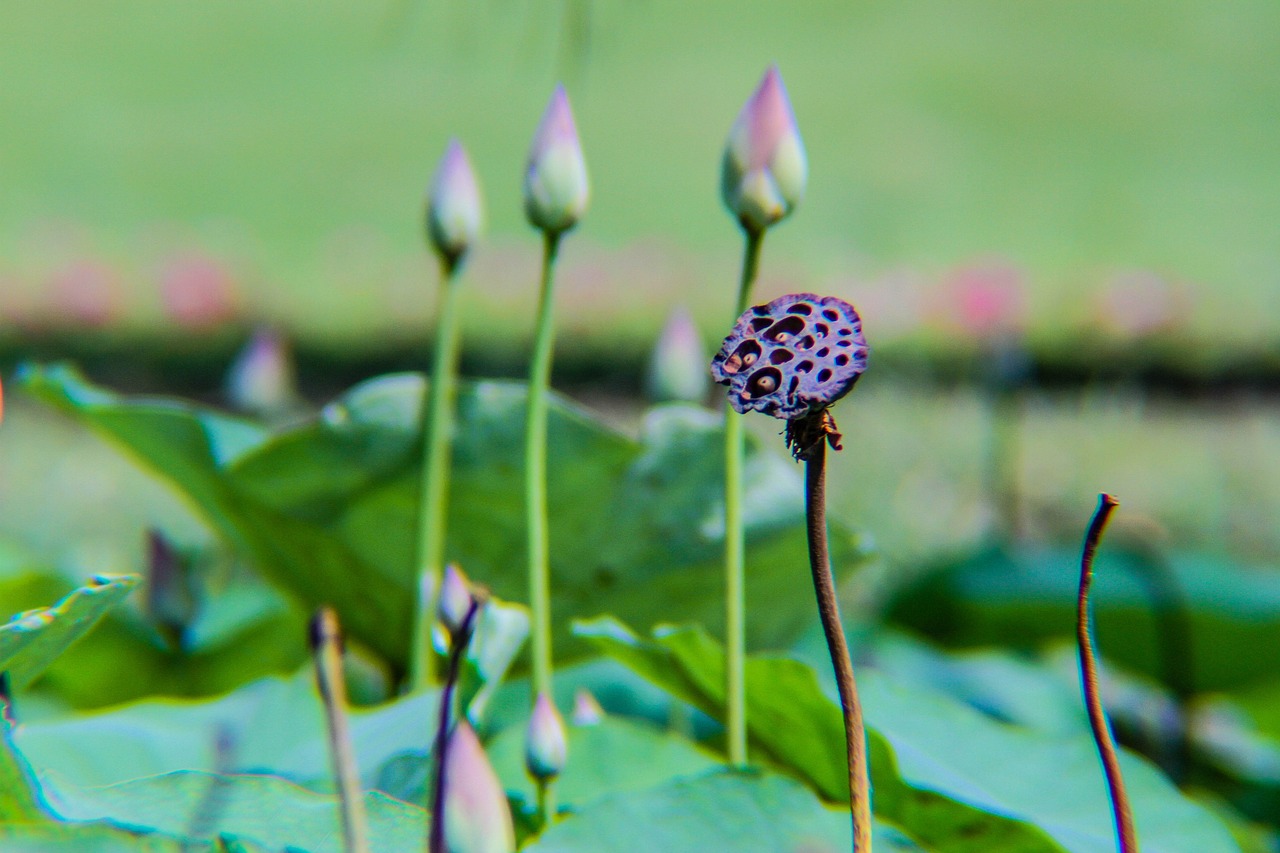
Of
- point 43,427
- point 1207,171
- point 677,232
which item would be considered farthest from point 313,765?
point 1207,171

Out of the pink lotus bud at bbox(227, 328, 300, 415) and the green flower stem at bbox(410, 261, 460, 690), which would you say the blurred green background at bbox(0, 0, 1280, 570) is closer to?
the pink lotus bud at bbox(227, 328, 300, 415)

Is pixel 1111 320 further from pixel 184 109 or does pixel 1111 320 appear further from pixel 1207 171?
pixel 184 109

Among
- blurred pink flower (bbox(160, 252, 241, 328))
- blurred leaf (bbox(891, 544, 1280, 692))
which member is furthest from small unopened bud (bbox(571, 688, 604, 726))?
blurred pink flower (bbox(160, 252, 241, 328))

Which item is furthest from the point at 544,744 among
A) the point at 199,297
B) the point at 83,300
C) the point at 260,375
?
the point at 83,300

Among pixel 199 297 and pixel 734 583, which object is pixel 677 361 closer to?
pixel 734 583

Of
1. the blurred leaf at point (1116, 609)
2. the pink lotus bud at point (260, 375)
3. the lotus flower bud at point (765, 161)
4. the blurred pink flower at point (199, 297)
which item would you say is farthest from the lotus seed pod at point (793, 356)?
the blurred pink flower at point (199, 297)

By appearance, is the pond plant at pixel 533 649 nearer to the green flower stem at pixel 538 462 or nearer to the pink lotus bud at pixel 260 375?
the green flower stem at pixel 538 462
